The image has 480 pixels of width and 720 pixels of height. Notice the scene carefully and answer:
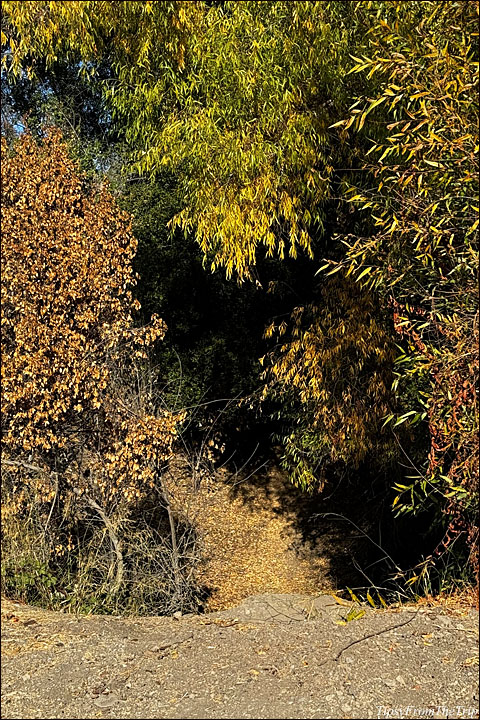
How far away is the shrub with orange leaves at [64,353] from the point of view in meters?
4.24

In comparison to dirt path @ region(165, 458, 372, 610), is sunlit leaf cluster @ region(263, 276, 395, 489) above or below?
above

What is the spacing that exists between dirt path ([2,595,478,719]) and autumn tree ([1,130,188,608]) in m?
0.90

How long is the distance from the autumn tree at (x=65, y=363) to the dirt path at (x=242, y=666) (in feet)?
2.95

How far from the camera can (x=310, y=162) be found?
4.41 meters

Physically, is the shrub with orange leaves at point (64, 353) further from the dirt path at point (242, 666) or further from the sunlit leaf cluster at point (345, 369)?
the sunlit leaf cluster at point (345, 369)

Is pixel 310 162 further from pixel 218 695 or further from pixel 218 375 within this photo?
pixel 218 375

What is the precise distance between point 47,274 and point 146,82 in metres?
1.48

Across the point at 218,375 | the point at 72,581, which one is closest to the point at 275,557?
the point at 218,375

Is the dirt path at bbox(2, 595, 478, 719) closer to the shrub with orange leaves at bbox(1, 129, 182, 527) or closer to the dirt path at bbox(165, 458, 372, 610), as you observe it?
the shrub with orange leaves at bbox(1, 129, 182, 527)

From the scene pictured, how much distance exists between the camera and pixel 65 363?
4246mm

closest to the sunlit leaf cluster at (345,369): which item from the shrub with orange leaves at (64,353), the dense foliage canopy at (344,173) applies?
the dense foliage canopy at (344,173)

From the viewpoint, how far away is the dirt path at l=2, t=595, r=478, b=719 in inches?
111

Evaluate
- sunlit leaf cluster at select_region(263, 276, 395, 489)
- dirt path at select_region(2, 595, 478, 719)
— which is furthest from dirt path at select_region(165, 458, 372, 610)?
dirt path at select_region(2, 595, 478, 719)

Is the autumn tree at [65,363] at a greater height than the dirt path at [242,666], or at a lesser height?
greater
